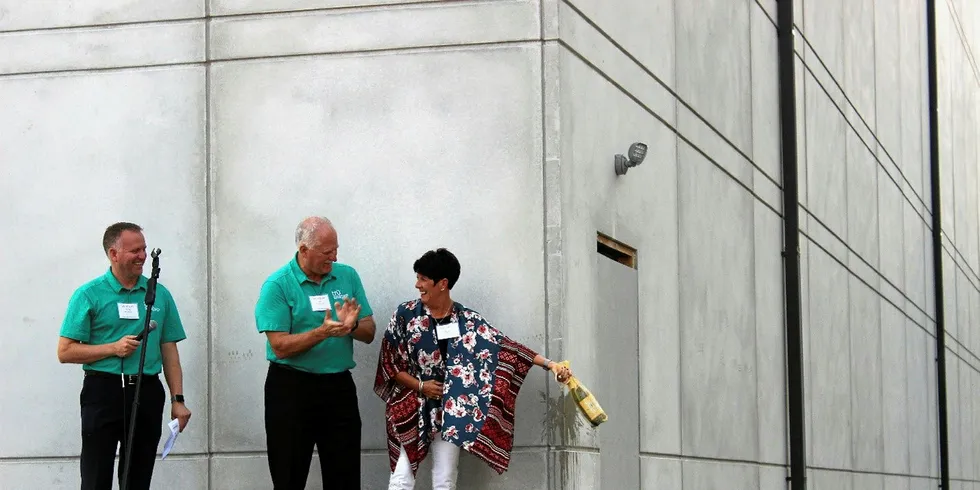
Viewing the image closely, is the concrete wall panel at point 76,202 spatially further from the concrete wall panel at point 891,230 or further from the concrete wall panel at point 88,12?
the concrete wall panel at point 891,230

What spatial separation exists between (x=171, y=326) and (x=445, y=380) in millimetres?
1634

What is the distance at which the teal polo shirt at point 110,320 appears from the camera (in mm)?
8008

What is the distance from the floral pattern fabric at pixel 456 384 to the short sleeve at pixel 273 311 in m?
0.59

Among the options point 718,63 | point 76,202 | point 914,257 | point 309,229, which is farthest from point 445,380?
point 914,257

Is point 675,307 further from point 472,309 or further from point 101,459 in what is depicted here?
point 101,459

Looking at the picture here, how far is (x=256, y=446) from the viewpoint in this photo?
891 centimetres

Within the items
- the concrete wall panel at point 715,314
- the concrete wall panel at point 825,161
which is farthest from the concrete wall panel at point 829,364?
the concrete wall panel at point 715,314

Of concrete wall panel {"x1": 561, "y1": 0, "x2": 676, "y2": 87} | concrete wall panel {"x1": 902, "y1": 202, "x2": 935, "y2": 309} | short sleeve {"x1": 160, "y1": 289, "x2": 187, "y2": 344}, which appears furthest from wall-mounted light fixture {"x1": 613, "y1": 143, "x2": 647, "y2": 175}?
concrete wall panel {"x1": 902, "y1": 202, "x2": 935, "y2": 309}

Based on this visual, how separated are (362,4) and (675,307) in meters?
3.40

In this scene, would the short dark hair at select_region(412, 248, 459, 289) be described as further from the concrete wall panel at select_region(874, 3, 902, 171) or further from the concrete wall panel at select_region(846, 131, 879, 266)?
the concrete wall panel at select_region(874, 3, 902, 171)

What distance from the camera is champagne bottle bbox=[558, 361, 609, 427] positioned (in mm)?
8070

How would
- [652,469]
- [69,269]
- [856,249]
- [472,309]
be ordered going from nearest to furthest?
[472,309] < [69,269] < [652,469] < [856,249]

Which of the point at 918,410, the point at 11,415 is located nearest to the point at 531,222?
the point at 11,415

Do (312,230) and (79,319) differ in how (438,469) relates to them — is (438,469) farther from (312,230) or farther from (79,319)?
(79,319)
